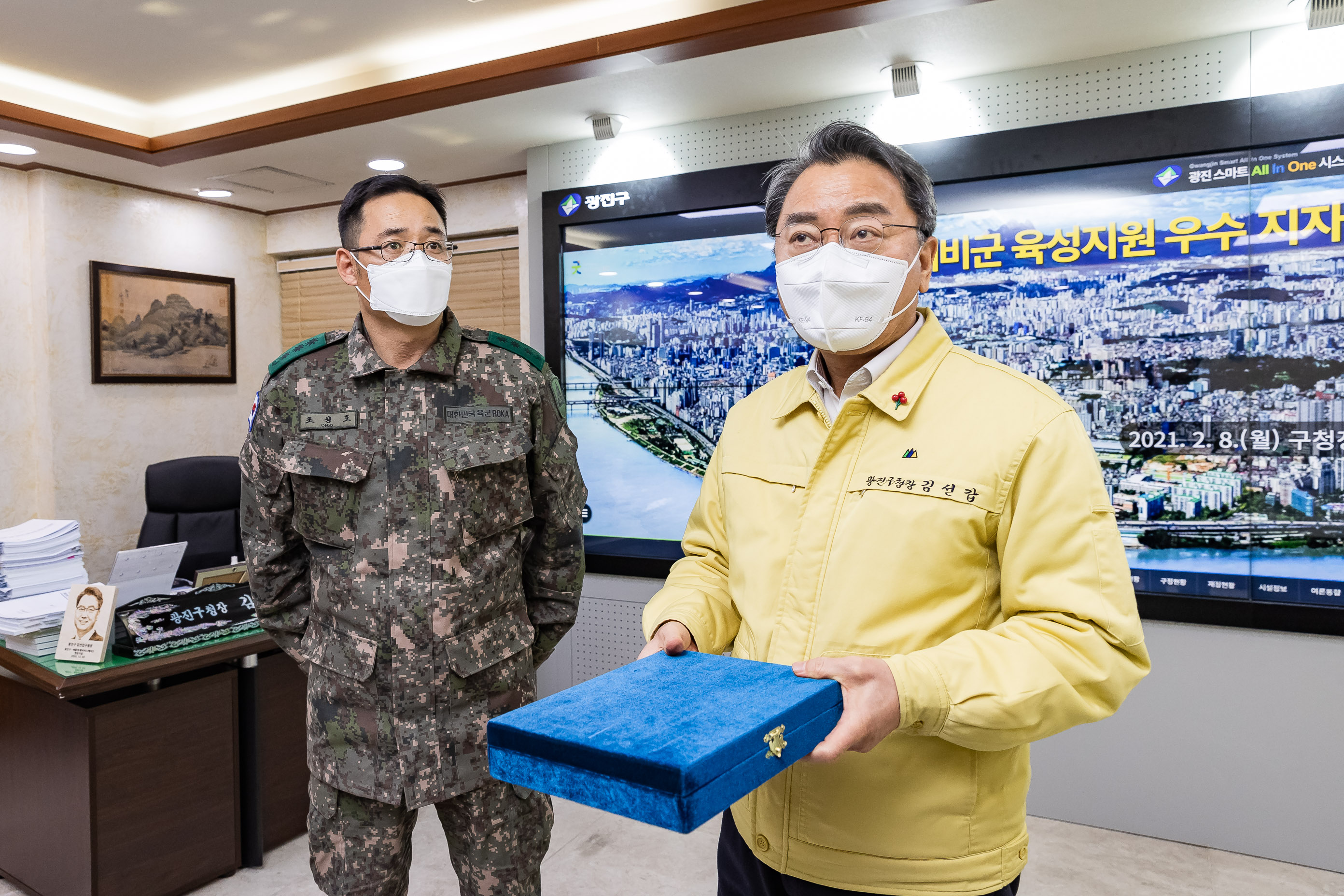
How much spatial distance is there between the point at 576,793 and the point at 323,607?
1.19 meters

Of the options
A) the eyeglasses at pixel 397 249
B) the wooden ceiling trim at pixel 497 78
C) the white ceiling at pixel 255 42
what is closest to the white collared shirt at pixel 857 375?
the eyeglasses at pixel 397 249

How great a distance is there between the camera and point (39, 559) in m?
2.74

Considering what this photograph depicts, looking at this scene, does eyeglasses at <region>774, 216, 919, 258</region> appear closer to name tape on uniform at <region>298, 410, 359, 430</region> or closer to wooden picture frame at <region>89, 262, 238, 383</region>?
name tape on uniform at <region>298, 410, 359, 430</region>

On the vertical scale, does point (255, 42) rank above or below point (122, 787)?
above

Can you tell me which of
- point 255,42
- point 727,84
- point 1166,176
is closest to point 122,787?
point 255,42

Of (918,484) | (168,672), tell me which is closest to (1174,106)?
(918,484)

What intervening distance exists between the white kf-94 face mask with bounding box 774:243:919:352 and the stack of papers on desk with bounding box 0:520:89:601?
2719mm

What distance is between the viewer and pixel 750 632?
1181 millimetres

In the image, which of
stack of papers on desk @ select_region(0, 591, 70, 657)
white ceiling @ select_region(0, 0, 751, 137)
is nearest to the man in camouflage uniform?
stack of papers on desk @ select_region(0, 591, 70, 657)

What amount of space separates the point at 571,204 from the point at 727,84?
1.00 m

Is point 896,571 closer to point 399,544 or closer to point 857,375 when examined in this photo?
point 857,375

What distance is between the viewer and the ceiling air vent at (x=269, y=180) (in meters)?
4.29

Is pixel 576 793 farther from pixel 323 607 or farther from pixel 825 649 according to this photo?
pixel 323 607

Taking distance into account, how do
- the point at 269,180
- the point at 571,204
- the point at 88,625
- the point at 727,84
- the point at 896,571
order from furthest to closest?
1. the point at 269,180
2. the point at 571,204
3. the point at 727,84
4. the point at 88,625
5. the point at 896,571
